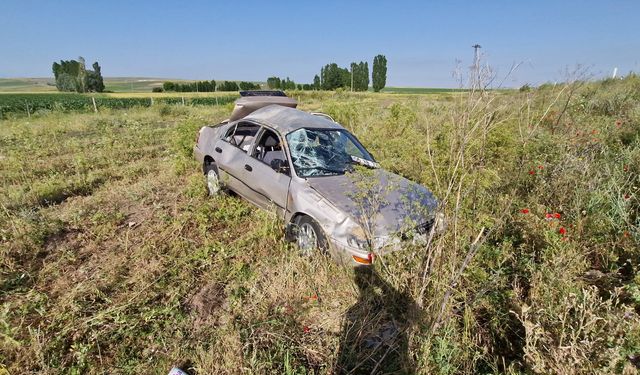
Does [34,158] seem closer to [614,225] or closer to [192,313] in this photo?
[192,313]

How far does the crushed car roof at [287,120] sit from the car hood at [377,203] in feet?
3.54

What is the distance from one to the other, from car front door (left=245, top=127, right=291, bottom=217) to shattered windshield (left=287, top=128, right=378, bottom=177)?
7.3 inches

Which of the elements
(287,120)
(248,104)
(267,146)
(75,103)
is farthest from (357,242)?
(75,103)

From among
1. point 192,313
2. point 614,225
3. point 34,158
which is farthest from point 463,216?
point 34,158

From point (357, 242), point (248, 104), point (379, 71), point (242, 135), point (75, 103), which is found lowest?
point (357, 242)

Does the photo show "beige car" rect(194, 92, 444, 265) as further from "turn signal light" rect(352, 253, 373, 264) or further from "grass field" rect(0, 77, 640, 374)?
"grass field" rect(0, 77, 640, 374)

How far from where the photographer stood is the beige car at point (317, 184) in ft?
8.54

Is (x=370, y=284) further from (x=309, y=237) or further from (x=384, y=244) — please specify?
(x=309, y=237)

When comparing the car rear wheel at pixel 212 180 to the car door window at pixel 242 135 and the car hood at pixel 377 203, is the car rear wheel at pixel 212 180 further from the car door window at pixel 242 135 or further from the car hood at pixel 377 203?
the car hood at pixel 377 203

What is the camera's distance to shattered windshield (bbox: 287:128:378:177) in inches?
143

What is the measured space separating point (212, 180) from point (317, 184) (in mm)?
2404

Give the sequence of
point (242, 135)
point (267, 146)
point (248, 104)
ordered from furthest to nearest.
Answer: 1. point (248, 104)
2. point (242, 135)
3. point (267, 146)

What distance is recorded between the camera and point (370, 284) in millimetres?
2682

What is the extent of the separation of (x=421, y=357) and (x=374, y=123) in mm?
8191
